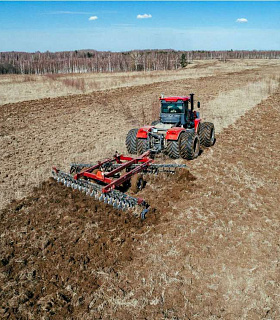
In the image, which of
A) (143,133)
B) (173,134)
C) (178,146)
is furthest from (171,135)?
(143,133)

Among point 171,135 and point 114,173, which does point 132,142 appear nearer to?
point 171,135

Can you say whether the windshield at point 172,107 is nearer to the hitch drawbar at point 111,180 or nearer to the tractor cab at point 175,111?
the tractor cab at point 175,111

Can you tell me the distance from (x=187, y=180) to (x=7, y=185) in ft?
17.8

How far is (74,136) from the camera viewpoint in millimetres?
14266

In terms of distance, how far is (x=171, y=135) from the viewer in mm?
9539

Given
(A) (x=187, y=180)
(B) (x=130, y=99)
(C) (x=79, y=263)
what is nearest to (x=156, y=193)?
(A) (x=187, y=180)

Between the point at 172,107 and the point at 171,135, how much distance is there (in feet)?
4.96

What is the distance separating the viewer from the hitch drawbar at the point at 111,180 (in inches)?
280

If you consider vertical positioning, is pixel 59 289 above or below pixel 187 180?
below

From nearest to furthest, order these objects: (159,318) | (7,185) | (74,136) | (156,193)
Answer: (159,318) < (156,193) < (7,185) < (74,136)

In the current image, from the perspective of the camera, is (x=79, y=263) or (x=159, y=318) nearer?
(x=159, y=318)

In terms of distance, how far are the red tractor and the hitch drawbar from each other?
0.50 meters

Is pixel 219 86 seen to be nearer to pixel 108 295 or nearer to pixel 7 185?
pixel 7 185

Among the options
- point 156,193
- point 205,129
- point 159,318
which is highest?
point 205,129
